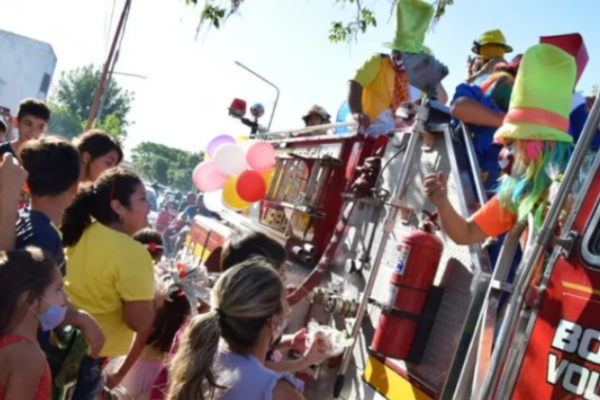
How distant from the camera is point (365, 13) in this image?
7.32m

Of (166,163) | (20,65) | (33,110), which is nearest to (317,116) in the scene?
(33,110)

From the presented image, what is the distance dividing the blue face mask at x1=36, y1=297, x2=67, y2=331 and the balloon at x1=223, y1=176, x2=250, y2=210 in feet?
12.7

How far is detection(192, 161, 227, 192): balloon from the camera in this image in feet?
21.2

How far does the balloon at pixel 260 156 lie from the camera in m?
6.00

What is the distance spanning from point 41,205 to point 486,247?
6.68 feet

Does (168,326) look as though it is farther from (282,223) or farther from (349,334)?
(282,223)

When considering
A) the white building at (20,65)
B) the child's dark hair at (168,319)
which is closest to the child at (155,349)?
the child's dark hair at (168,319)

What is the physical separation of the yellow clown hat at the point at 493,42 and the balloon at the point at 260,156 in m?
2.19

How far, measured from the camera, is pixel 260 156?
238 inches

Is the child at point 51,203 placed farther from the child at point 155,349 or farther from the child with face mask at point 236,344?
the child at point 155,349

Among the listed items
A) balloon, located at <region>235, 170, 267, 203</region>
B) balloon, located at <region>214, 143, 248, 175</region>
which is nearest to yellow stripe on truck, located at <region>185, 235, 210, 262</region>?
balloon, located at <region>235, 170, 267, 203</region>

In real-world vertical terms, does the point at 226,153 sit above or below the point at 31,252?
above

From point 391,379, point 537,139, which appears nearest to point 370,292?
point 391,379

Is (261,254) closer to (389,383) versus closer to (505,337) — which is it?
(389,383)
